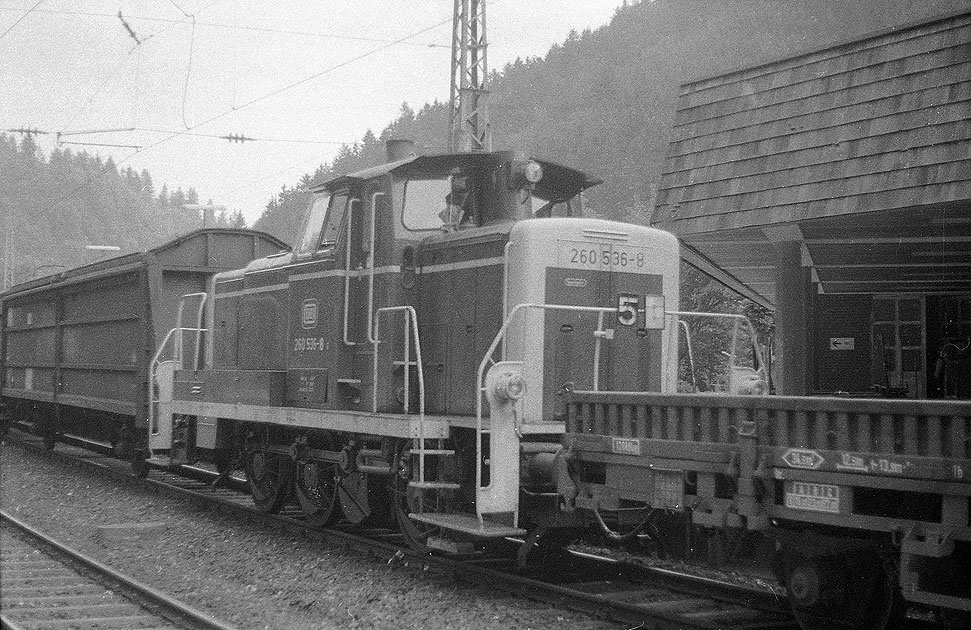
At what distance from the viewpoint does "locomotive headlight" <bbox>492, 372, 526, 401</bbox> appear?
7.25 meters

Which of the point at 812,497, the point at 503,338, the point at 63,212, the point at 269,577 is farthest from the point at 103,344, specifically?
the point at 63,212

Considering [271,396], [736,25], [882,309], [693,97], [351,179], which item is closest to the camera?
[351,179]

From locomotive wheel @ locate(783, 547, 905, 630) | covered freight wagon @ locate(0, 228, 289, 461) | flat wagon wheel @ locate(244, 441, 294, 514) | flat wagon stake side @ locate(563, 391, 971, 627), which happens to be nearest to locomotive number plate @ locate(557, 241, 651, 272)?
flat wagon stake side @ locate(563, 391, 971, 627)

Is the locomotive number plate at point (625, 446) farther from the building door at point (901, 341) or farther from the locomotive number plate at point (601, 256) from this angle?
the building door at point (901, 341)

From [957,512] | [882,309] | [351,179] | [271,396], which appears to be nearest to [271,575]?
[271,396]

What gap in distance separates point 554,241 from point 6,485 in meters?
10.3

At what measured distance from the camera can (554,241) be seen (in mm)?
7895

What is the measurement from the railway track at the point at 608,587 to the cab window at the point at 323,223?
2.73m

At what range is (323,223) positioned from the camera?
946cm

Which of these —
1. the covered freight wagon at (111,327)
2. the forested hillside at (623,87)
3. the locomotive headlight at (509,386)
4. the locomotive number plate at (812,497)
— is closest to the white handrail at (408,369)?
the locomotive headlight at (509,386)

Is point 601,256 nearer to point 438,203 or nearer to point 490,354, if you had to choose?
point 490,354

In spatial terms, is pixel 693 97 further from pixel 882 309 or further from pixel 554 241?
pixel 554 241

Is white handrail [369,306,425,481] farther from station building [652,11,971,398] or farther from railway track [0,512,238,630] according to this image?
station building [652,11,971,398]

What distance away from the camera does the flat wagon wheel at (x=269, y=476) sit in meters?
10.6
